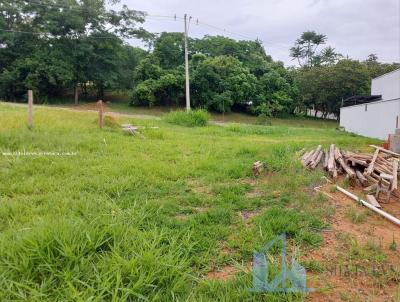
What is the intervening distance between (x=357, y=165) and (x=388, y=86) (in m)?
17.6

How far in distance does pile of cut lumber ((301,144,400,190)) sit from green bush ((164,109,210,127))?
7.00m

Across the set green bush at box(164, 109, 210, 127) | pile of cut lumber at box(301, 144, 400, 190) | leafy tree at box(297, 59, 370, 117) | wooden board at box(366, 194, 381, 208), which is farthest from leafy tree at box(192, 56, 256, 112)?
wooden board at box(366, 194, 381, 208)

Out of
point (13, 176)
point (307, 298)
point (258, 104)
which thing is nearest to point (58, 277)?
point (307, 298)

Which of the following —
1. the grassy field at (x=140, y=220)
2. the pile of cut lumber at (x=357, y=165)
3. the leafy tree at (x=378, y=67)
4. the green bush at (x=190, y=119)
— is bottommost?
the grassy field at (x=140, y=220)

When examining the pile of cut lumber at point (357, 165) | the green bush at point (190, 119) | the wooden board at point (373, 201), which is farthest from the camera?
the green bush at point (190, 119)

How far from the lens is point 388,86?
63.5 ft

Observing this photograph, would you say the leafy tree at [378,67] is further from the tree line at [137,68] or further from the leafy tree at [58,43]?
the leafy tree at [58,43]

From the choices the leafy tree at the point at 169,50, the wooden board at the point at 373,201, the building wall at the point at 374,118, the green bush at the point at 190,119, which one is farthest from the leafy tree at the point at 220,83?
the wooden board at the point at 373,201

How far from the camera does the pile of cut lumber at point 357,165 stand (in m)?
4.63

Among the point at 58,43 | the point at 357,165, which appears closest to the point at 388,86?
the point at 357,165

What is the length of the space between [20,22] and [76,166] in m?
26.0

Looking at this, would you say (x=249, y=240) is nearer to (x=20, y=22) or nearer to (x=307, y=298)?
(x=307, y=298)

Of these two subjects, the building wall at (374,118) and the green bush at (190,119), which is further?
the green bush at (190,119)

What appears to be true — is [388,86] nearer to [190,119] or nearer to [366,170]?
[190,119]
